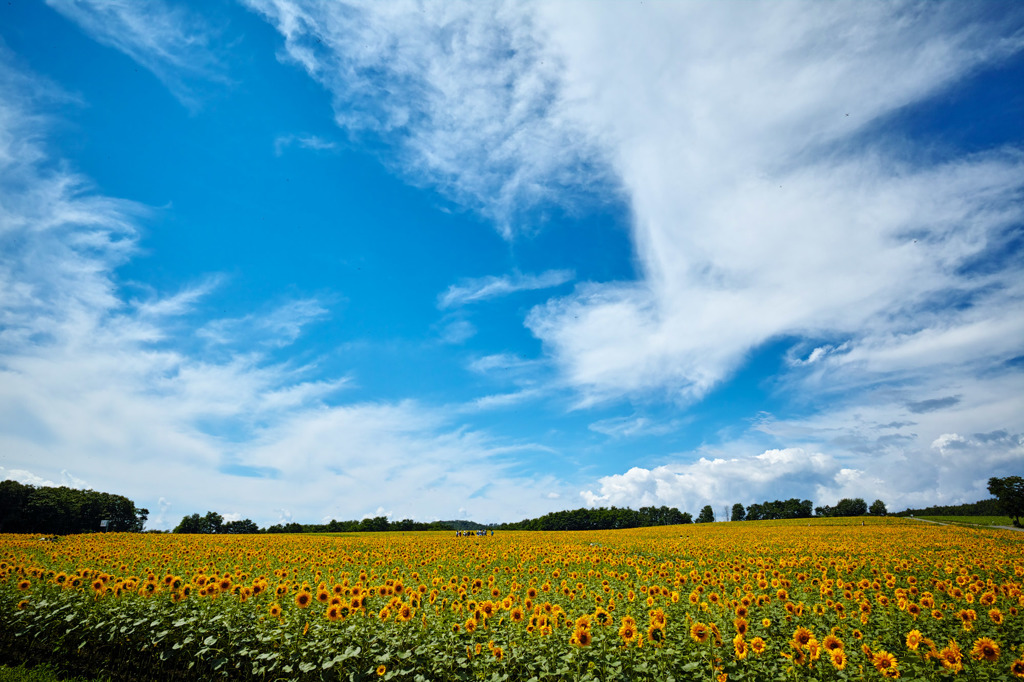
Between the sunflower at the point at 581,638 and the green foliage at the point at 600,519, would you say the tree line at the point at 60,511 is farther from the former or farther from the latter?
A: the green foliage at the point at 600,519

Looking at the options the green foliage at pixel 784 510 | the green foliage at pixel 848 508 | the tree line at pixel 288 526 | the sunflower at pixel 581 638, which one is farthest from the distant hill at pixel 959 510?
the sunflower at pixel 581 638

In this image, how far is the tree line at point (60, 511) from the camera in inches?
2031

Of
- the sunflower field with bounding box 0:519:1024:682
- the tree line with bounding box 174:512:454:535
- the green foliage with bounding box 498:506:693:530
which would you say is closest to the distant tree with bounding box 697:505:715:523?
the green foliage with bounding box 498:506:693:530

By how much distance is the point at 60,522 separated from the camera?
5350 cm

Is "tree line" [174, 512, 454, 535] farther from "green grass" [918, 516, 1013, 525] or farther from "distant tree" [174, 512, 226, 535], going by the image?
"green grass" [918, 516, 1013, 525]

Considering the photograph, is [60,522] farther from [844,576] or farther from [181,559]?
[844,576]

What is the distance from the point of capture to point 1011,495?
73.1m

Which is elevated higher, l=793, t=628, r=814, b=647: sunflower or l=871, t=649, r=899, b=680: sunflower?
l=793, t=628, r=814, b=647: sunflower

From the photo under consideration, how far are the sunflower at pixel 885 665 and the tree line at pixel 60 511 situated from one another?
6400cm

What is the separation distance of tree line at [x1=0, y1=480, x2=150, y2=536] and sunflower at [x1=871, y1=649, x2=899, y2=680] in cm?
6400

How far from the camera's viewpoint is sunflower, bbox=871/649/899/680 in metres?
6.01

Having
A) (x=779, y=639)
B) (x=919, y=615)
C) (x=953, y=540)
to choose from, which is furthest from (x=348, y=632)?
(x=953, y=540)

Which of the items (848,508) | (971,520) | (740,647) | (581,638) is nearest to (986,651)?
(740,647)

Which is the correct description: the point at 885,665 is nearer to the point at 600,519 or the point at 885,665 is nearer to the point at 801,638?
the point at 801,638
